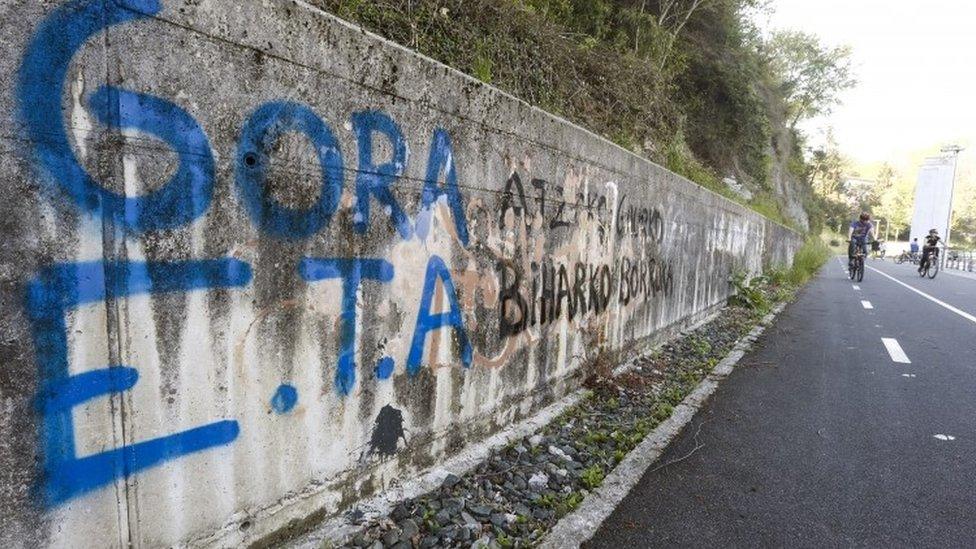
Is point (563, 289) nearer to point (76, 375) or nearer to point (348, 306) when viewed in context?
point (348, 306)

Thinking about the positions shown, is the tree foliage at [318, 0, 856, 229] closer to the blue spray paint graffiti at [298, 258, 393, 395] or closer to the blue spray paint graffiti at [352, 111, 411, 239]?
the blue spray paint graffiti at [352, 111, 411, 239]

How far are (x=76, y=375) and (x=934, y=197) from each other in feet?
182

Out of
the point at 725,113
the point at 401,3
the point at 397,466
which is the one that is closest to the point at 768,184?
the point at 725,113

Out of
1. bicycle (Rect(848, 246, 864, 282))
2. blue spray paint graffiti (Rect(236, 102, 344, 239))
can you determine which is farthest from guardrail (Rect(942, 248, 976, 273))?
blue spray paint graffiti (Rect(236, 102, 344, 239))

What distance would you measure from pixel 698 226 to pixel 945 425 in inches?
152

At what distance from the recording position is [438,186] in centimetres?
292

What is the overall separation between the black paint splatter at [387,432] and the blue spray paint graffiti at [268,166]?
1.03 metres

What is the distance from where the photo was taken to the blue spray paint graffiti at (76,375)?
5.06 feet

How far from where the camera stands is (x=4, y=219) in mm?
1443

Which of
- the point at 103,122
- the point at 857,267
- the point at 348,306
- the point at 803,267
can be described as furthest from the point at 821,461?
the point at 857,267

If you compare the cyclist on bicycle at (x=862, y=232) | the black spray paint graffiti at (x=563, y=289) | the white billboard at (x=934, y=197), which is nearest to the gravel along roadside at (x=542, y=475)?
the black spray paint graffiti at (x=563, y=289)

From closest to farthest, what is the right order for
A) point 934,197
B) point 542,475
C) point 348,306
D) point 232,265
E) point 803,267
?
point 232,265
point 348,306
point 542,475
point 803,267
point 934,197

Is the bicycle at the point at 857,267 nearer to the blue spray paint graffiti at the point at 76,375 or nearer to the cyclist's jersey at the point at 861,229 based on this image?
the cyclist's jersey at the point at 861,229

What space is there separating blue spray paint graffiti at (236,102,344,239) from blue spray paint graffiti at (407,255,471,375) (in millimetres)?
760
